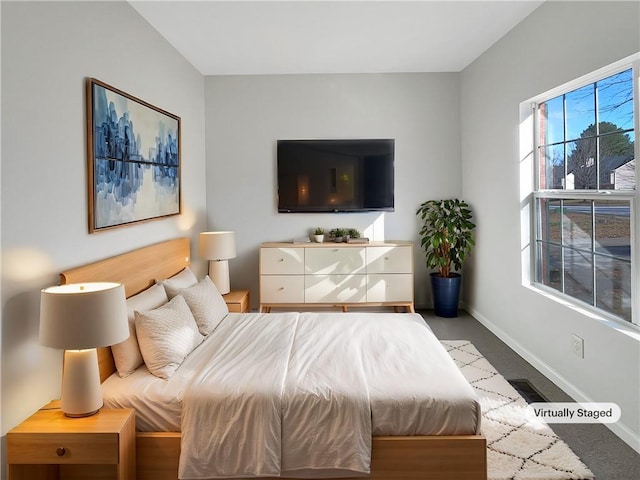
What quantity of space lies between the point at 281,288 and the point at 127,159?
2304mm

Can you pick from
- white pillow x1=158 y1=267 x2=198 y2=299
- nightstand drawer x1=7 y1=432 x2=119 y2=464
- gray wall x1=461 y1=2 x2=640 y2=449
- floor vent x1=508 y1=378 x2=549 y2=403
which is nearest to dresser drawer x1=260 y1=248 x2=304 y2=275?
white pillow x1=158 y1=267 x2=198 y2=299

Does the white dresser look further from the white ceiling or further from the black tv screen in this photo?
the white ceiling

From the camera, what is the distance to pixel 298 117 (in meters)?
5.34

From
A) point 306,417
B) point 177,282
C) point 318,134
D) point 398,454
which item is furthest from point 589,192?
point 318,134

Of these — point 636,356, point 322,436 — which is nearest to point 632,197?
point 636,356

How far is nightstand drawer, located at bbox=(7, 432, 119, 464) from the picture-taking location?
190 cm

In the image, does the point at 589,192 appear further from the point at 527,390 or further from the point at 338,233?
the point at 338,233

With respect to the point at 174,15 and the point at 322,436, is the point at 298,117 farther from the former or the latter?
the point at 322,436

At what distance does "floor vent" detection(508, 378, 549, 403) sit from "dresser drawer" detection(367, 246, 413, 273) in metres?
1.83

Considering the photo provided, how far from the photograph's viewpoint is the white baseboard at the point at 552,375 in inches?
99.9

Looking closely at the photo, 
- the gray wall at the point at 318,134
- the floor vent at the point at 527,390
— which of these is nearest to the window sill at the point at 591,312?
the floor vent at the point at 527,390

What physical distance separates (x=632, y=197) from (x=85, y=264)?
3.07m

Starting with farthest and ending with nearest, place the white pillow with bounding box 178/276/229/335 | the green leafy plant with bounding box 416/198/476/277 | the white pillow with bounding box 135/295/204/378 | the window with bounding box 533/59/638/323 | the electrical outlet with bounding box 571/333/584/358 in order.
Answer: the green leafy plant with bounding box 416/198/476/277 → the white pillow with bounding box 178/276/229/335 → the electrical outlet with bounding box 571/333/584/358 → the window with bounding box 533/59/638/323 → the white pillow with bounding box 135/295/204/378

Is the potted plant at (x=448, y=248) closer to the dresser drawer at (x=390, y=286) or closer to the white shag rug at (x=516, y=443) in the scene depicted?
the dresser drawer at (x=390, y=286)
